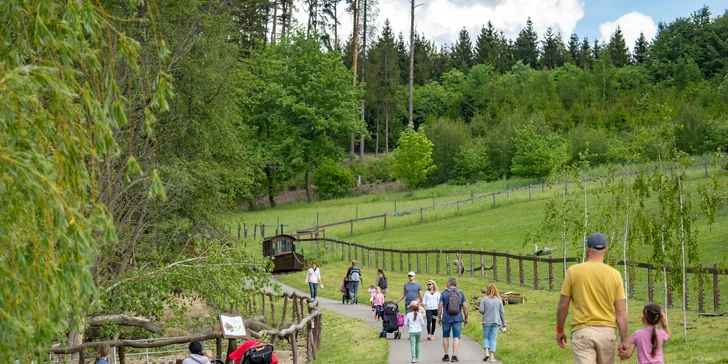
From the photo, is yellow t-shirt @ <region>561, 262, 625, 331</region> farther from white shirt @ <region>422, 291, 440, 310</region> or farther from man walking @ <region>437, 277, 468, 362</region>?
white shirt @ <region>422, 291, 440, 310</region>

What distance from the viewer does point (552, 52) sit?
146 m

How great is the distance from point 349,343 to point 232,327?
19.9 feet

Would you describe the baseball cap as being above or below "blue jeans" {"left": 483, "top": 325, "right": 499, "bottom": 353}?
above

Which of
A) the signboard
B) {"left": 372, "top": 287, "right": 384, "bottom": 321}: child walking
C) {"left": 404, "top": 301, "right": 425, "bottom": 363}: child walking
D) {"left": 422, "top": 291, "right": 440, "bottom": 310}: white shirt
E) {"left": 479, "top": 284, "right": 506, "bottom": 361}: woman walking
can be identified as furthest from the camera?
{"left": 372, "top": 287, "right": 384, "bottom": 321}: child walking

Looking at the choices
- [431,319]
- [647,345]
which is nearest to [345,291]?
[431,319]

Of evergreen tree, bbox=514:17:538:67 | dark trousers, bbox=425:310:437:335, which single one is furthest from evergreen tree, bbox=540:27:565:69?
dark trousers, bbox=425:310:437:335

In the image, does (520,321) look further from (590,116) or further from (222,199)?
(590,116)

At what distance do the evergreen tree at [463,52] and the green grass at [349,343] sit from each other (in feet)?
349

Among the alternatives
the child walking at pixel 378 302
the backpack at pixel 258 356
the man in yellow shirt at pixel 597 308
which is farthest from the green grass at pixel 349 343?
the man in yellow shirt at pixel 597 308

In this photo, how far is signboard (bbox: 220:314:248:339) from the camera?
52.1 ft

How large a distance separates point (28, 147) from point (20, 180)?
0.59 meters

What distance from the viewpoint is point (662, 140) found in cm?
1905

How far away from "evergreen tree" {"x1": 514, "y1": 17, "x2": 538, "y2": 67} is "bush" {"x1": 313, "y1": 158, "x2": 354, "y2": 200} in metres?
70.0

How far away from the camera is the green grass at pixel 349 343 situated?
62.4 ft
